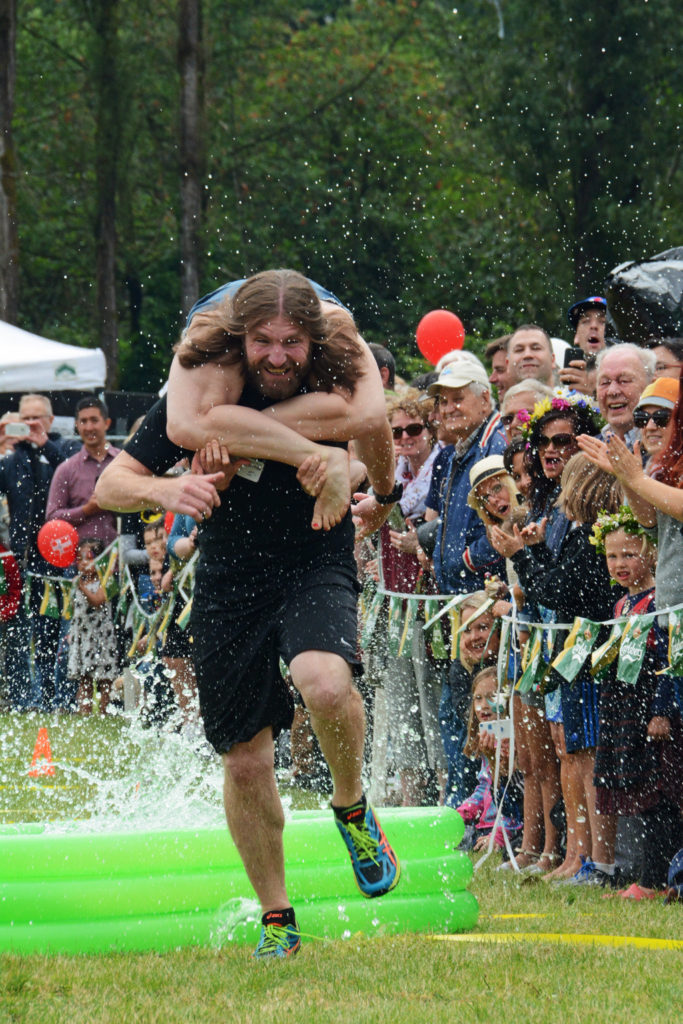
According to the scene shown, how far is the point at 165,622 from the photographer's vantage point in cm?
1094

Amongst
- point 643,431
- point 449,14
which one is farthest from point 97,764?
point 449,14

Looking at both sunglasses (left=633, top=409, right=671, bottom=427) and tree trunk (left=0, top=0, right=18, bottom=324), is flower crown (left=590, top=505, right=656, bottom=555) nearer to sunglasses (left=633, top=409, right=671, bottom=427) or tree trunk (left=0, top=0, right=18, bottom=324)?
sunglasses (left=633, top=409, right=671, bottom=427)

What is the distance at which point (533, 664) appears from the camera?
21.9 feet

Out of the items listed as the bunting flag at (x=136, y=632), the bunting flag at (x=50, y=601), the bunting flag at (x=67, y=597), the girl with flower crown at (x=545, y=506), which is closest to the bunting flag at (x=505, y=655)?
the girl with flower crown at (x=545, y=506)

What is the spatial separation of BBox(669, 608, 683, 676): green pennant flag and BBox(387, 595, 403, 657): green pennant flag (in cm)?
277

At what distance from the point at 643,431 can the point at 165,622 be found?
5563 mm

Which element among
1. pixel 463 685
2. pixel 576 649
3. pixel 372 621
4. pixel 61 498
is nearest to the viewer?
pixel 576 649

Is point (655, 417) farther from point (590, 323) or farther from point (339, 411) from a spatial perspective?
point (590, 323)

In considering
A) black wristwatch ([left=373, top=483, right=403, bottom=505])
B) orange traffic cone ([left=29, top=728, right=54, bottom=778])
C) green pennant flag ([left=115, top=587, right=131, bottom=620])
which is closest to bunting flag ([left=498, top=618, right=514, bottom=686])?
black wristwatch ([left=373, top=483, right=403, bottom=505])

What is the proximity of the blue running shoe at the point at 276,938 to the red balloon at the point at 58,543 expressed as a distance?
8.25m

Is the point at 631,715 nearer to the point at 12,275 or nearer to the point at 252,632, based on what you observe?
the point at 252,632

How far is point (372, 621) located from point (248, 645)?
374 centimetres

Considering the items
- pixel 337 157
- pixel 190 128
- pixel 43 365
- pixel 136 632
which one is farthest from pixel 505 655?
pixel 337 157

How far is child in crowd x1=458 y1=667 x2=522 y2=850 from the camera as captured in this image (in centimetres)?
717
